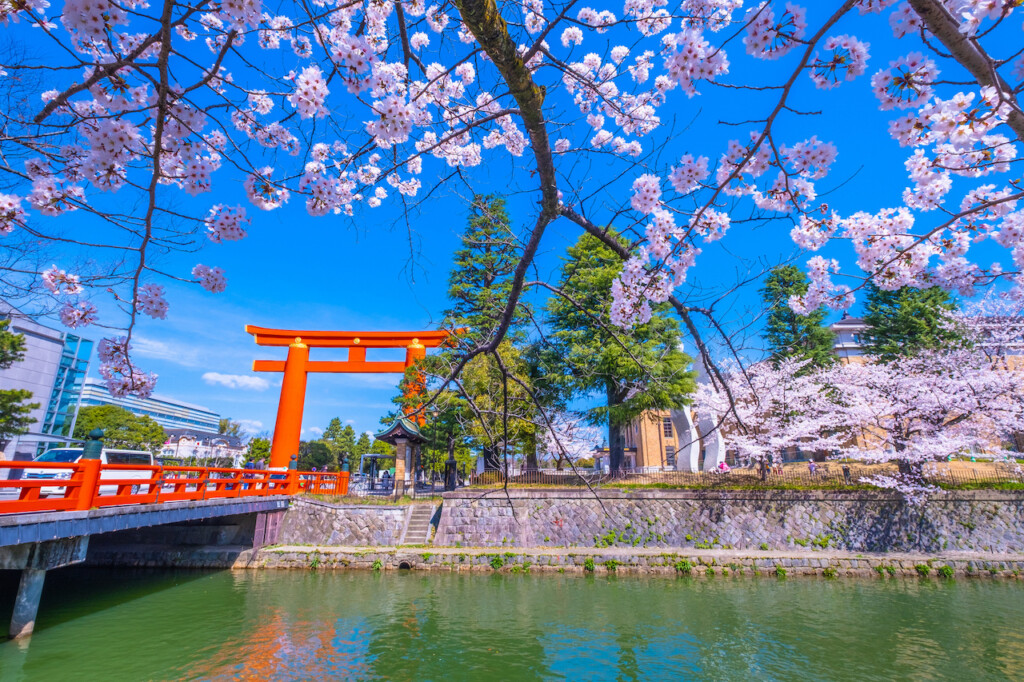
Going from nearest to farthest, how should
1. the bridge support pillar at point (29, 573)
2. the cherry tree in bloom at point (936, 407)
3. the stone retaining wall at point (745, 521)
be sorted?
the bridge support pillar at point (29, 573), the stone retaining wall at point (745, 521), the cherry tree in bloom at point (936, 407)

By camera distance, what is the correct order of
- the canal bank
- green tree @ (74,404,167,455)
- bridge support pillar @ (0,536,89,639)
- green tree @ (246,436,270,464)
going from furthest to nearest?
green tree @ (246,436,270,464) → green tree @ (74,404,167,455) → the canal bank → bridge support pillar @ (0,536,89,639)

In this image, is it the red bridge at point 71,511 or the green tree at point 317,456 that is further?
the green tree at point 317,456

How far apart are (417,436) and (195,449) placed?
4958 cm

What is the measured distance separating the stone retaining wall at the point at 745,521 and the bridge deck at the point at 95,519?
220 inches

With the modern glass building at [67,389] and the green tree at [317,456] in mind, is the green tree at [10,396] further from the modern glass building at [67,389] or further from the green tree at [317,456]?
the modern glass building at [67,389]

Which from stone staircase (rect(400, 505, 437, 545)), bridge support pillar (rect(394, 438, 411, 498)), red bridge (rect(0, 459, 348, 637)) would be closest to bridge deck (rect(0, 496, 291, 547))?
red bridge (rect(0, 459, 348, 637))

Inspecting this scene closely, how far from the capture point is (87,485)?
21.8 feet

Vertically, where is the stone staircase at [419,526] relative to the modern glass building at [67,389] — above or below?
below

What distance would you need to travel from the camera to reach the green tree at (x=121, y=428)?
30.8 m

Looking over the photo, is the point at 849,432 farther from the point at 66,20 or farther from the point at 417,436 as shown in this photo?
the point at 66,20

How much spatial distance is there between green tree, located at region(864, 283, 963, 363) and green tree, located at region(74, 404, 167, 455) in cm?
4174

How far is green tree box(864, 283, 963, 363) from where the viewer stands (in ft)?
58.2

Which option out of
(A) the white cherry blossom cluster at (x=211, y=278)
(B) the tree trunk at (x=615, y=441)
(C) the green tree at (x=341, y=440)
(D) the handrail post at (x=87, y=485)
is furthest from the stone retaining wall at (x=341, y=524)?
(C) the green tree at (x=341, y=440)

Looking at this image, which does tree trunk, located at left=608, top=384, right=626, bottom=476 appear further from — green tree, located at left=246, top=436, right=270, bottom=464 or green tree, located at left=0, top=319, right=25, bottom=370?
green tree, located at left=246, top=436, right=270, bottom=464
